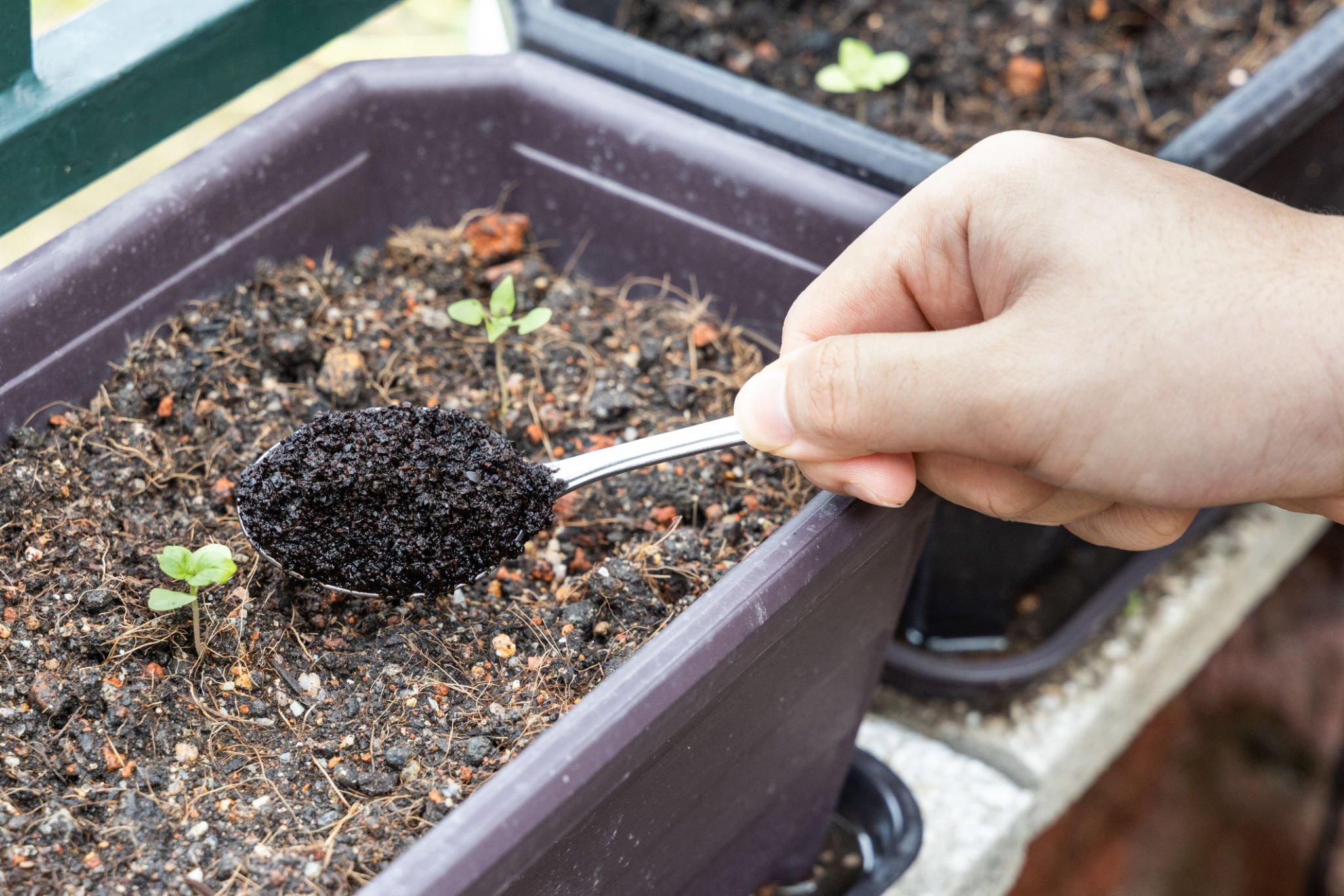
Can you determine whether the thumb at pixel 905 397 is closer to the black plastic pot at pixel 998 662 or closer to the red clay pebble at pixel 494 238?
the red clay pebble at pixel 494 238

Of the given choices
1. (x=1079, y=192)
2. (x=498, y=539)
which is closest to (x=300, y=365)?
(x=498, y=539)

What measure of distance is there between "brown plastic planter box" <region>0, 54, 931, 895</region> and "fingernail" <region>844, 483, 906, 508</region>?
0.05 ft

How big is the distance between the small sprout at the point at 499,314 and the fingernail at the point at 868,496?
336 mm

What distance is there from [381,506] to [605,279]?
16.1 inches

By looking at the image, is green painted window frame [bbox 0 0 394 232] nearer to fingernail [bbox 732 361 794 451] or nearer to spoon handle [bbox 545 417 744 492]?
spoon handle [bbox 545 417 744 492]

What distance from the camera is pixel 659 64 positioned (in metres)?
1.18

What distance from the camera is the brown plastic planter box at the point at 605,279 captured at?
707mm

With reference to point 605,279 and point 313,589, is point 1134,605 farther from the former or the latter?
point 313,589

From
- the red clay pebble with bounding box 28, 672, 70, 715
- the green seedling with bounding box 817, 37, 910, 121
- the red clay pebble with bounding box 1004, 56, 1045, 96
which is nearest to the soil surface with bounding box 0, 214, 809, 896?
the red clay pebble with bounding box 28, 672, 70, 715

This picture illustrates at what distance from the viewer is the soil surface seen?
78 cm

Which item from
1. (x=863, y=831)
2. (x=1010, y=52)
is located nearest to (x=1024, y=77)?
(x=1010, y=52)

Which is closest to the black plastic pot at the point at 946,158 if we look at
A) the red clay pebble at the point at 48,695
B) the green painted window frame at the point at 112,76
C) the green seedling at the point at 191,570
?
the green painted window frame at the point at 112,76

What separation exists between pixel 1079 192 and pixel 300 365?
68cm

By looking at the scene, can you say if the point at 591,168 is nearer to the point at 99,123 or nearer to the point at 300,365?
the point at 300,365
